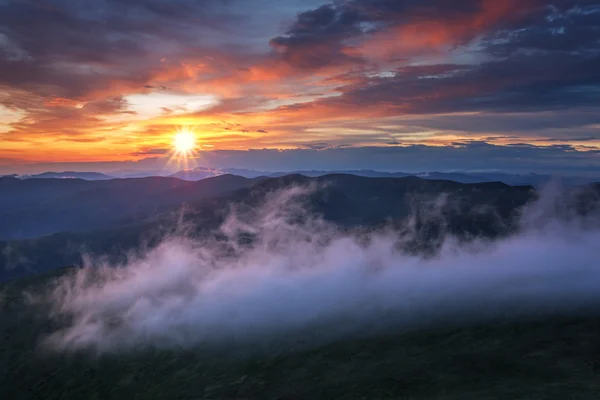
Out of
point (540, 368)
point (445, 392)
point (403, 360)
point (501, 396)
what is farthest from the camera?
point (403, 360)

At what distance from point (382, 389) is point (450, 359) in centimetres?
3879

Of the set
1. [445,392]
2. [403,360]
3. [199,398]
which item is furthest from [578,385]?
[199,398]

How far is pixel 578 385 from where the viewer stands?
13300 centimetres

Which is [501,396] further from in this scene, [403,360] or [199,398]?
[199,398]

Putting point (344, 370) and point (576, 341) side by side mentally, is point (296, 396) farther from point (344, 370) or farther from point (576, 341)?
point (576, 341)

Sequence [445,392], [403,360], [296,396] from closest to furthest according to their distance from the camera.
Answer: [445,392]
[296,396]
[403,360]

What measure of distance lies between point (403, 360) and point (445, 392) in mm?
42978

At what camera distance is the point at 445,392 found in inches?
5719

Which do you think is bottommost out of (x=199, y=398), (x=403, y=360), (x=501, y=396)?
(x=199, y=398)

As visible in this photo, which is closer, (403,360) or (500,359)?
(500,359)

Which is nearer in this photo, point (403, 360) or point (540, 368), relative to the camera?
point (540, 368)

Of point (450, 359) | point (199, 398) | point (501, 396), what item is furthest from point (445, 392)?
point (199, 398)

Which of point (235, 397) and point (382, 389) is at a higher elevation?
point (382, 389)

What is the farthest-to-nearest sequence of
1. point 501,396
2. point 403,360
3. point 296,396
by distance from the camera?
point 403,360 → point 296,396 → point 501,396
